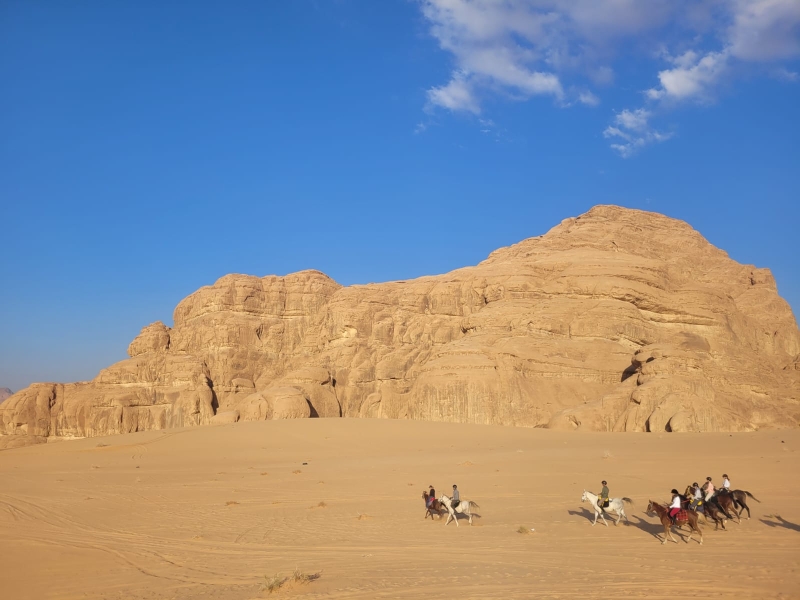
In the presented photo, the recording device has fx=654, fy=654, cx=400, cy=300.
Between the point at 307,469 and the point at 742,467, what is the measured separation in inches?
676

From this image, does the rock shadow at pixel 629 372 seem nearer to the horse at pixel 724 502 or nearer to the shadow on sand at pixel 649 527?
the shadow on sand at pixel 649 527

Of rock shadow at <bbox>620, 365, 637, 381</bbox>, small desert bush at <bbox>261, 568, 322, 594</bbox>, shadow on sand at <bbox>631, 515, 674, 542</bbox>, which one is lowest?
small desert bush at <bbox>261, 568, 322, 594</bbox>

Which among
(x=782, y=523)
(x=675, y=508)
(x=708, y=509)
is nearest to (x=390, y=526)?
(x=675, y=508)

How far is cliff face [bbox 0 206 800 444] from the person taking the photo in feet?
155

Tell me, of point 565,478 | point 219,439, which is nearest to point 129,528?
point 565,478

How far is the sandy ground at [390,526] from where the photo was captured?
10.5 m

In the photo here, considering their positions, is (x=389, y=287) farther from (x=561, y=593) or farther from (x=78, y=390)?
(x=561, y=593)

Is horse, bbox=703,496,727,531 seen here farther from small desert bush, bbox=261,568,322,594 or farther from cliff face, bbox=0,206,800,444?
cliff face, bbox=0,206,800,444

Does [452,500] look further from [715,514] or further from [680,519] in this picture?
[715,514]

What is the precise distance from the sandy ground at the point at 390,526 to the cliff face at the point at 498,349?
38.7 feet

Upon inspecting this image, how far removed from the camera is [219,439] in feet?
→ 128

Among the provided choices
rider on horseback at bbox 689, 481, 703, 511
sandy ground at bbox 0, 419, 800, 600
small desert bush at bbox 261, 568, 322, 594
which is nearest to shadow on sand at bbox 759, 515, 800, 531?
sandy ground at bbox 0, 419, 800, 600

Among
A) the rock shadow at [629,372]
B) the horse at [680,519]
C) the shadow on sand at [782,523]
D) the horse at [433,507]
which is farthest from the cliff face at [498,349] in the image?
the horse at [680,519]

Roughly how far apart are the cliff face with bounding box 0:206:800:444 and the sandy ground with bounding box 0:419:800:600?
464 inches
